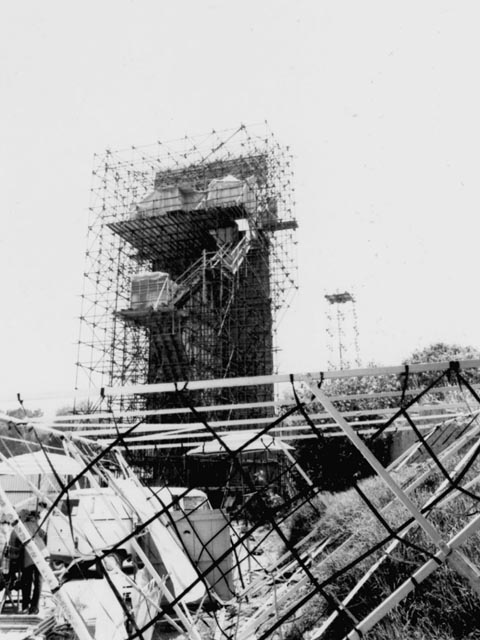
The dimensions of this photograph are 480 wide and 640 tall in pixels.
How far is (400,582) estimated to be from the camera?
6352 millimetres

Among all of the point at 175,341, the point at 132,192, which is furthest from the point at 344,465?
the point at 132,192

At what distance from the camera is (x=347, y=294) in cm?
4534

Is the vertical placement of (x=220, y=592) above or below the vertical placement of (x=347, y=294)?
below

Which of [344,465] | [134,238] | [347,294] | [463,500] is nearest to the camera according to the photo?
[344,465]

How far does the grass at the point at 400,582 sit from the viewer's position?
5133 mm

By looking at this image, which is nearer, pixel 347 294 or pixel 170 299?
pixel 170 299

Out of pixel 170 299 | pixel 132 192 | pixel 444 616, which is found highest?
pixel 132 192

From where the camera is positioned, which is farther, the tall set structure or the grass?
the tall set structure

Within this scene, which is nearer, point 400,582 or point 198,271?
point 400,582

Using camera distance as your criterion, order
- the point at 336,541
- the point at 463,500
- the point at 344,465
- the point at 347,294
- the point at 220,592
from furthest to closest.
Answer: the point at 347,294, the point at 336,541, the point at 220,592, the point at 463,500, the point at 344,465

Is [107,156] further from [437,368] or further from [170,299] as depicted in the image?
[437,368]

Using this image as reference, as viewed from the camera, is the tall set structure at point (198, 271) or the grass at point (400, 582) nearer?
the grass at point (400, 582)

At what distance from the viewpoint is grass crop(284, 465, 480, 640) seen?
5.13 metres

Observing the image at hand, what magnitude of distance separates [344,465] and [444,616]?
1767mm
